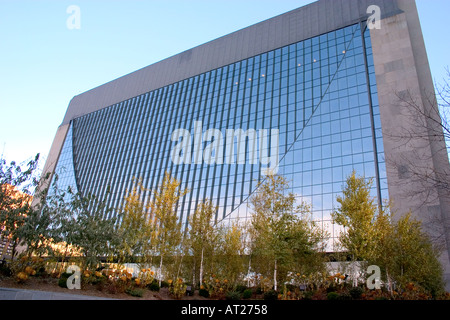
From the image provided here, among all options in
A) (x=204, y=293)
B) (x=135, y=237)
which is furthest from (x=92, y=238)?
(x=204, y=293)

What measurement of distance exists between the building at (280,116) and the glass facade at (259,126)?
0.17m

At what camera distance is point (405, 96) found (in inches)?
1417

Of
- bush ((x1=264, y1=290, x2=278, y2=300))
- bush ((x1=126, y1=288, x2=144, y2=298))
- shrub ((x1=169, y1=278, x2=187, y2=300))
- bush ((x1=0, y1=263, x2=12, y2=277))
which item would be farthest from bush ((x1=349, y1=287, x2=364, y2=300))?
bush ((x1=0, y1=263, x2=12, y2=277))

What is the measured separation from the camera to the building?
121 feet

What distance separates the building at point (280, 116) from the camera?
3703 centimetres

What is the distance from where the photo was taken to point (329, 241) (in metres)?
35.4

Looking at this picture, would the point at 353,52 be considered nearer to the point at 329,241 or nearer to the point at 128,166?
the point at 329,241

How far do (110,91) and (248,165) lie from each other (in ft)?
152

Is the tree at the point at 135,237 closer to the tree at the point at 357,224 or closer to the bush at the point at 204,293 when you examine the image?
Answer: the bush at the point at 204,293

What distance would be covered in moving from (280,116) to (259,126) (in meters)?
3.62

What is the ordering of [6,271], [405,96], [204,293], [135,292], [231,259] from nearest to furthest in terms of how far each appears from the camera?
[6,271], [135,292], [204,293], [231,259], [405,96]

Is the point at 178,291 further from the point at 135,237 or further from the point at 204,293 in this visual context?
the point at 135,237

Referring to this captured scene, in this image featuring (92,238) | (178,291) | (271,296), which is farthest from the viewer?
(178,291)
